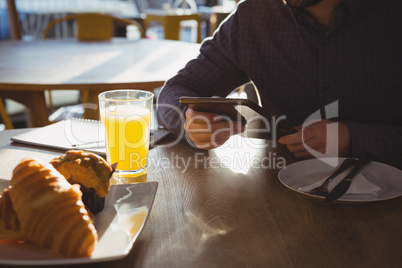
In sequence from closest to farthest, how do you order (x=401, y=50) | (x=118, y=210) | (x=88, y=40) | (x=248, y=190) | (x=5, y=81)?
(x=118, y=210) < (x=248, y=190) < (x=401, y=50) < (x=5, y=81) < (x=88, y=40)

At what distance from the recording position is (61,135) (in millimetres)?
1012

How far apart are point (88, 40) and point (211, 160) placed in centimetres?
212

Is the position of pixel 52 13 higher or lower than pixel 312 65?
lower

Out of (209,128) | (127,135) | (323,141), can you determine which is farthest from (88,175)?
(323,141)

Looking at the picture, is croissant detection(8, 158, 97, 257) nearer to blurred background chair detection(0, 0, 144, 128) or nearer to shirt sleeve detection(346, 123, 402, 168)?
shirt sleeve detection(346, 123, 402, 168)

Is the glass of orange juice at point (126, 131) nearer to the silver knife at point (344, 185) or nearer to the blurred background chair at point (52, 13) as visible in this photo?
the silver knife at point (344, 185)

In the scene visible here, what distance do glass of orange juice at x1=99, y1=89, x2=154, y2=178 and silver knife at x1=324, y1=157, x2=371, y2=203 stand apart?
1.19 feet

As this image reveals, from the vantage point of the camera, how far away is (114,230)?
0.56 m

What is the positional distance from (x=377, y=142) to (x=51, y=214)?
2.72ft

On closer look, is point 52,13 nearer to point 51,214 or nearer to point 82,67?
point 82,67

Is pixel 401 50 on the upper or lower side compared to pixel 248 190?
upper

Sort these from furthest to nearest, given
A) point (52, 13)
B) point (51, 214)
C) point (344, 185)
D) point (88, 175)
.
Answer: point (52, 13) → point (344, 185) → point (88, 175) → point (51, 214)

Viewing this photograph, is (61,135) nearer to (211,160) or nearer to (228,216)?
(211,160)

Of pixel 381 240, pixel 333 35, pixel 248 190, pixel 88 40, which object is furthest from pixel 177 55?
pixel 381 240
